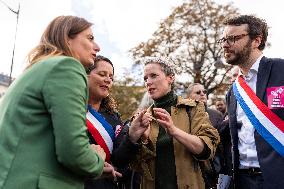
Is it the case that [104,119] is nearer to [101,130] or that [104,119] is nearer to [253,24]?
[101,130]

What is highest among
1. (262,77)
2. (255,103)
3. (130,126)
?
(262,77)

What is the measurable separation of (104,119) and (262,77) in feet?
4.68

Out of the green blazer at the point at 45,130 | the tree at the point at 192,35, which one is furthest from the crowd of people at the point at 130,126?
the tree at the point at 192,35

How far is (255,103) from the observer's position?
3.57 metres

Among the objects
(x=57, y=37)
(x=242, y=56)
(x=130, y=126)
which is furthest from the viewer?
(x=242, y=56)

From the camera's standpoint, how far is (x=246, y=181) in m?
3.53

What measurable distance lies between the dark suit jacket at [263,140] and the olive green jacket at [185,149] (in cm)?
24

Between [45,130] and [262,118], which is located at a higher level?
[45,130]

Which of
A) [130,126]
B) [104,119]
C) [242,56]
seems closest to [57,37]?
[130,126]

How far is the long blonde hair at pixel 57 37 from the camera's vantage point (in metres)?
2.52

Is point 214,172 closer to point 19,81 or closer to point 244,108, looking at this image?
point 244,108

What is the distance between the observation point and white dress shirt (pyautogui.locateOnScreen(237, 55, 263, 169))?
11.6ft

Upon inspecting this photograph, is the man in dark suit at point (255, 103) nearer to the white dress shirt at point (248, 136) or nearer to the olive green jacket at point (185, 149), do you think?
the white dress shirt at point (248, 136)

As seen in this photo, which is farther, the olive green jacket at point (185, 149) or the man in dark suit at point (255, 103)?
the olive green jacket at point (185, 149)
